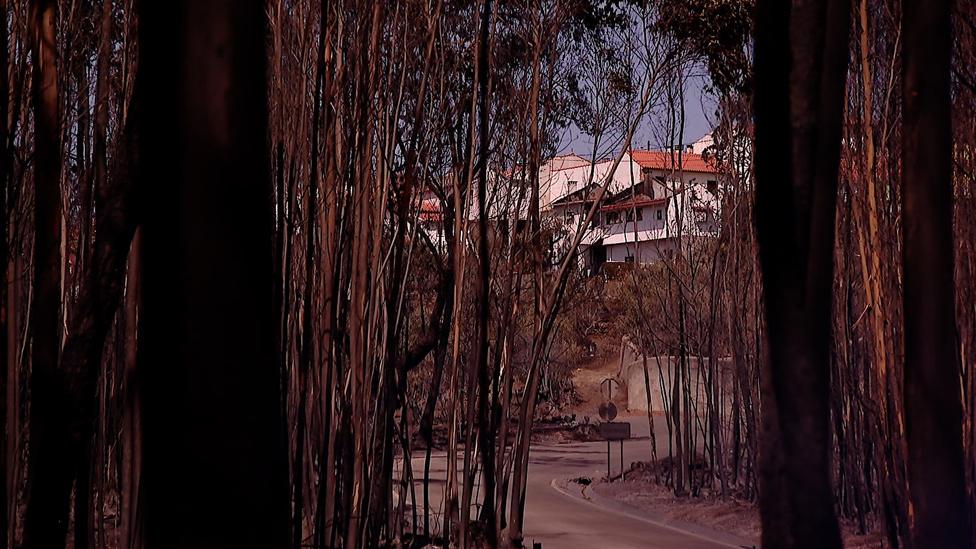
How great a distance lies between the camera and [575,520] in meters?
13.4

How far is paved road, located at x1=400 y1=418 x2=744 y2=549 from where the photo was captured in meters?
11.7

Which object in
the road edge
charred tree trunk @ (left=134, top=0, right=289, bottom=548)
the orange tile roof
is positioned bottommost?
the road edge

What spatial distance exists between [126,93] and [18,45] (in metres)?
0.58

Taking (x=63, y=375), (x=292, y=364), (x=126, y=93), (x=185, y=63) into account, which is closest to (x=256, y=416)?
(x=185, y=63)

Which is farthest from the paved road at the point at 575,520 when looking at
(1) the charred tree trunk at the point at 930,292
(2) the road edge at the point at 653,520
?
(1) the charred tree trunk at the point at 930,292

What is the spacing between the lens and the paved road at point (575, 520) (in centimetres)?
1173

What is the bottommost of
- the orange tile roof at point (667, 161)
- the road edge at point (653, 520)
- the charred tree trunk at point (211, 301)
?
the road edge at point (653, 520)

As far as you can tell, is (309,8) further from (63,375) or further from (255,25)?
(255,25)

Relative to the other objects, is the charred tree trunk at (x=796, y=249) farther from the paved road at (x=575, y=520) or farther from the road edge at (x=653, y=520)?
the paved road at (x=575, y=520)

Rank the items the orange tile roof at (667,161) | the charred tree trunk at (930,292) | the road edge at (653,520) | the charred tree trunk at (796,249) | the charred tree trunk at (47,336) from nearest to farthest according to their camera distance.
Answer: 1. the charred tree trunk at (796,249)
2. the charred tree trunk at (47,336)
3. the charred tree trunk at (930,292)
4. the road edge at (653,520)
5. the orange tile roof at (667,161)

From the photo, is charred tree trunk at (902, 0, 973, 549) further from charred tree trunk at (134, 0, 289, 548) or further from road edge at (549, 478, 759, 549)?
road edge at (549, 478, 759, 549)

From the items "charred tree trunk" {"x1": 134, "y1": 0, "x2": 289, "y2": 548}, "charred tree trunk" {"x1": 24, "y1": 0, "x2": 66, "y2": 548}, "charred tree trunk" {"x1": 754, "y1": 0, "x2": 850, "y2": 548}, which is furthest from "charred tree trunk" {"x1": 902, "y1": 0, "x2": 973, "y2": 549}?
"charred tree trunk" {"x1": 24, "y1": 0, "x2": 66, "y2": 548}

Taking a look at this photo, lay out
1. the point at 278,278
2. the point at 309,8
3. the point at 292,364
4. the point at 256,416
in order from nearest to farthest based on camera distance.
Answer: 1. the point at 256,416
2. the point at 278,278
3. the point at 292,364
4. the point at 309,8

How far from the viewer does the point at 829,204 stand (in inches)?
181
